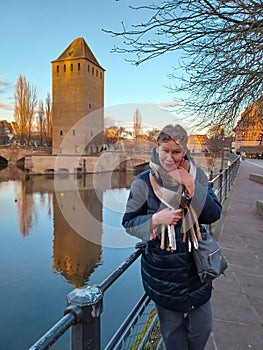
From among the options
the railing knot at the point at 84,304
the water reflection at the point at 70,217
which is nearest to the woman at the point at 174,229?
the railing knot at the point at 84,304

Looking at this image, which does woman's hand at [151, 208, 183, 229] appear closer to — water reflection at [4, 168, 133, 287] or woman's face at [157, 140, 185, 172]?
woman's face at [157, 140, 185, 172]

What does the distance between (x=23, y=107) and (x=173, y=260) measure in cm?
4645

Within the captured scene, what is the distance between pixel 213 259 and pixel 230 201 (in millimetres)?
6669

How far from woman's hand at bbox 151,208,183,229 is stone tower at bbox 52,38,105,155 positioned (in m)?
35.3

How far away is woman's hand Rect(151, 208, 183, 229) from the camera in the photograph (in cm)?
128

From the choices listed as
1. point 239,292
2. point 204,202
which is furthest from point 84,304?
point 239,292

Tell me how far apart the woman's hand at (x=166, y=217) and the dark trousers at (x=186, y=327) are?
0.46m

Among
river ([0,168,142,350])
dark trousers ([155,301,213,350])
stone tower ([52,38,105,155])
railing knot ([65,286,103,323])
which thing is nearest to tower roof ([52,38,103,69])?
stone tower ([52,38,105,155])

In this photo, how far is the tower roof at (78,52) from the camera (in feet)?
123

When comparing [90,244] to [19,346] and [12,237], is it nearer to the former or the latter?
[12,237]

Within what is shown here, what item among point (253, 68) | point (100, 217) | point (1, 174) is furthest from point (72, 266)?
point (1, 174)

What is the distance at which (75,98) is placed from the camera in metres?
36.6

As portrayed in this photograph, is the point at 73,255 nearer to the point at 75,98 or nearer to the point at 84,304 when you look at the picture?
the point at 84,304

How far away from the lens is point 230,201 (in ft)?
24.8
